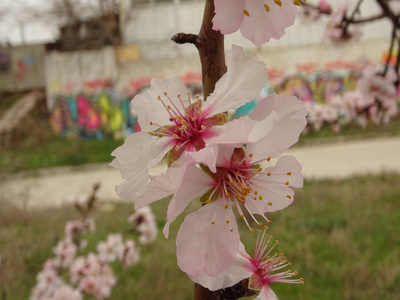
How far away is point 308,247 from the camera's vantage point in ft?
10.9

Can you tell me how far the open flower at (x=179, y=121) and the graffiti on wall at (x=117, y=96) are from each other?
9.79 m

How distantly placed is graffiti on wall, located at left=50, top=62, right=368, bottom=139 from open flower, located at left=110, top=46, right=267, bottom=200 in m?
9.79

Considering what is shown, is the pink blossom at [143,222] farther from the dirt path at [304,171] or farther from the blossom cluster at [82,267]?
the dirt path at [304,171]

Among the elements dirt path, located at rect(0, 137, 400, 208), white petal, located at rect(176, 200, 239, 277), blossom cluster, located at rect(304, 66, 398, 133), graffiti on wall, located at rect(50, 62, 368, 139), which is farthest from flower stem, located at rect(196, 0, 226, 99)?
graffiti on wall, located at rect(50, 62, 368, 139)

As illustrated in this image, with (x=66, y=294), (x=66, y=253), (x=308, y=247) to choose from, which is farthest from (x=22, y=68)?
(x=66, y=294)

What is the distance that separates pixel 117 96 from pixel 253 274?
10.5m

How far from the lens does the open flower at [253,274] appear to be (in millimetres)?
390

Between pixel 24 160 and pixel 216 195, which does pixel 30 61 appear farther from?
pixel 216 195

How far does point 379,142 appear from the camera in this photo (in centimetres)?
792

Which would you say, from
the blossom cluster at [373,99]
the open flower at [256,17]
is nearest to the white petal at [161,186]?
the open flower at [256,17]

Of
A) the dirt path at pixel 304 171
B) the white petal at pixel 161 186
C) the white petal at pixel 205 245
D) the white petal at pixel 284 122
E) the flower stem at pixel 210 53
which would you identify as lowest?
the dirt path at pixel 304 171

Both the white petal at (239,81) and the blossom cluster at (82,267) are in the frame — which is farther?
the blossom cluster at (82,267)

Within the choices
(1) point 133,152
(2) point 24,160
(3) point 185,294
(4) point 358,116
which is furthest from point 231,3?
(2) point 24,160

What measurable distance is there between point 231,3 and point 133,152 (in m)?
0.14
